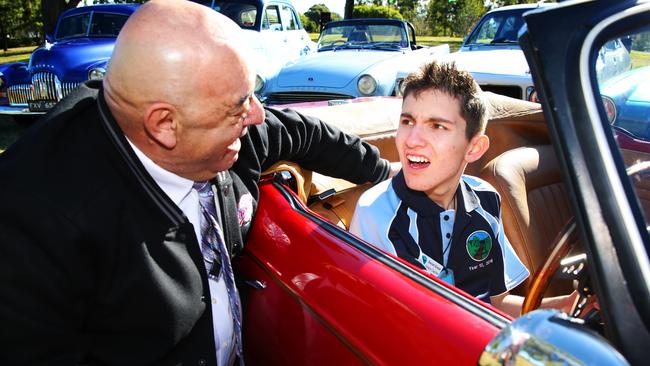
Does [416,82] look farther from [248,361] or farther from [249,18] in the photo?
[249,18]

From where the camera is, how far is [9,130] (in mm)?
7293

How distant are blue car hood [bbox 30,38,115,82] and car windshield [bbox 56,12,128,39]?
637mm

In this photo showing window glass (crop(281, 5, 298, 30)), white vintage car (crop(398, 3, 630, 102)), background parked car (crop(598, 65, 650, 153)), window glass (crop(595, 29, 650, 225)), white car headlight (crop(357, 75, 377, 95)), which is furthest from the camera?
window glass (crop(281, 5, 298, 30))

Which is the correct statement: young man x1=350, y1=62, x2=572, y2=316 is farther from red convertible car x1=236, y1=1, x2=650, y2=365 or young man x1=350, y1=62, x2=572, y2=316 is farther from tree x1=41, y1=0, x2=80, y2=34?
tree x1=41, y1=0, x2=80, y2=34

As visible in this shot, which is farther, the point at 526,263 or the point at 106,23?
the point at 106,23

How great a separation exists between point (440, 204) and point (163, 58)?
1.04 metres

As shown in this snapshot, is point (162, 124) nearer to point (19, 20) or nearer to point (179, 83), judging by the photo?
point (179, 83)

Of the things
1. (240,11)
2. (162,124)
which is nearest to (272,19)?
(240,11)

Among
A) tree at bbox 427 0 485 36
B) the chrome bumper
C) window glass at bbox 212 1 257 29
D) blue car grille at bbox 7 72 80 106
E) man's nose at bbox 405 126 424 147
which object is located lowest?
the chrome bumper

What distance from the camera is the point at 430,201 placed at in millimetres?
1705

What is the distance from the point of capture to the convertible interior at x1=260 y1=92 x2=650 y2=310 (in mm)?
2119

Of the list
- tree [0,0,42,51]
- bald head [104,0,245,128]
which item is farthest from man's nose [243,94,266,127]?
tree [0,0,42,51]

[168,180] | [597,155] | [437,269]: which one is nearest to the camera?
[597,155]

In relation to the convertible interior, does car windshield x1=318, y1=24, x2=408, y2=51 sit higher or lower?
higher
